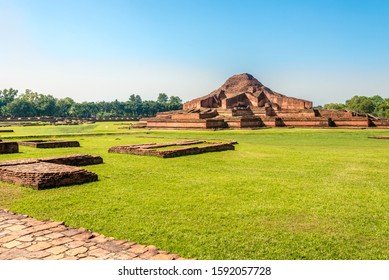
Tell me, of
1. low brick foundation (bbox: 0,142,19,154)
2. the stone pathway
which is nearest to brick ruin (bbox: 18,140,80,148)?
low brick foundation (bbox: 0,142,19,154)

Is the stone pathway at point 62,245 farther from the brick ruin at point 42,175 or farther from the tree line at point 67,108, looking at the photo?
the tree line at point 67,108

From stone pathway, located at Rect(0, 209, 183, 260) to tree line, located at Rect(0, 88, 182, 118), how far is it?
64.2m

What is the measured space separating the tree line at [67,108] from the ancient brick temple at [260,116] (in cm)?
3438

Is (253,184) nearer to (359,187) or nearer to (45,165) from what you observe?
(359,187)

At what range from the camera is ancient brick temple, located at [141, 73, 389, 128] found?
90.1 feet

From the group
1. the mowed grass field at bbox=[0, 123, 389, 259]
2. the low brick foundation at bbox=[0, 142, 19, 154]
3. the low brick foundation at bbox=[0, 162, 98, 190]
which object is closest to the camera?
the mowed grass field at bbox=[0, 123, 389, 259]

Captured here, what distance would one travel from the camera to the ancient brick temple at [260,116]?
27453mm

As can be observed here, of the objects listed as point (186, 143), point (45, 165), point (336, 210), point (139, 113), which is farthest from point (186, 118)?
point (139, 113)

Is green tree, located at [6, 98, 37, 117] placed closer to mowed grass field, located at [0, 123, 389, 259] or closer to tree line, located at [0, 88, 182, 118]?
tree line, located at [0, 88, 182, 118]

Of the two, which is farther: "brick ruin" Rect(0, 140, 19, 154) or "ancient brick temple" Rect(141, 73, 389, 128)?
"ancient brick temple" Rect(141, 73, 389, 128)

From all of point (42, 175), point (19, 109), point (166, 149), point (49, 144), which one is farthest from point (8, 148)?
point (19, 109)

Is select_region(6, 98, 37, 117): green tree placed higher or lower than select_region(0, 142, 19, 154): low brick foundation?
higher

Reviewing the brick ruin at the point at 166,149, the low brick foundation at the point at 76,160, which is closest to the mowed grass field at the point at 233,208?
the low brick foundation at the point at 76,160

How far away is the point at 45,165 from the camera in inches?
257
